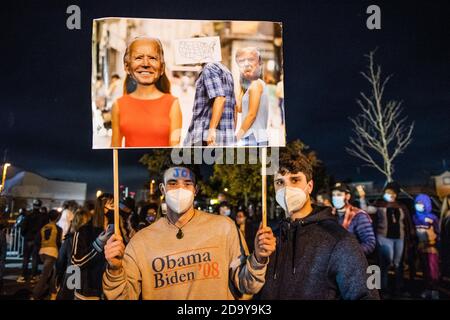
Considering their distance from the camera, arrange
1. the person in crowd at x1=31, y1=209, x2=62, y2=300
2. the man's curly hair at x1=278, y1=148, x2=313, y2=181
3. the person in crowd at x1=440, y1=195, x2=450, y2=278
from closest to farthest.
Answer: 1. the man's curly hair at x1=278, y1=148, x2=313, y2=181
2. the person in crowd at x1=440, y1=195, x2=450, y2=278
3. the person in crowd at x1=31, y1=209, x2=62, y2=300

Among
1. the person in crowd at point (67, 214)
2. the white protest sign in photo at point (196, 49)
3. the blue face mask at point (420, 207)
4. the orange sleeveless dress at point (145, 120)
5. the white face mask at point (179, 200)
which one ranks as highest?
the white protest sign in photo at point (196, 49)

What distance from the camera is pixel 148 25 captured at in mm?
3830

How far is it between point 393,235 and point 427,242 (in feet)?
2.04

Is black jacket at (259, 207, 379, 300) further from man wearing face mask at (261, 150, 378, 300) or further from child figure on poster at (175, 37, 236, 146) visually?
child figure on poster at (175, 37, 236, 146)

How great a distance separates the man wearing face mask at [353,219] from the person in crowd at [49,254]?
16.3 ft

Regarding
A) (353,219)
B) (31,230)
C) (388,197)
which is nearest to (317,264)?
(353,219)

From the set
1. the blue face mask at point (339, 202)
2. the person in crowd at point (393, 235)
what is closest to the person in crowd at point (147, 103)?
the blue face mask at point (339, 202)

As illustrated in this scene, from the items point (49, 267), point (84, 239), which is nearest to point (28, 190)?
point (49, 267)

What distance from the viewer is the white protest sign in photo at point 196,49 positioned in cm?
385

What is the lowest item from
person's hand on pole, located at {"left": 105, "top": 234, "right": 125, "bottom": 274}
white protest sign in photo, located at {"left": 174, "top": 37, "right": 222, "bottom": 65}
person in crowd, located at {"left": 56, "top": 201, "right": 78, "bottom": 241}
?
person in crowd, located at {"left": 56, "top": 201, "right": 78, "bottom": 241}

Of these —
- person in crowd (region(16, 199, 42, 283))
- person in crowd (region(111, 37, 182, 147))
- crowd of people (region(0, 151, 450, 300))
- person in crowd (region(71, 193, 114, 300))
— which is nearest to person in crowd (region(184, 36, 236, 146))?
person in crowd (region(111, 37, 182, 147))

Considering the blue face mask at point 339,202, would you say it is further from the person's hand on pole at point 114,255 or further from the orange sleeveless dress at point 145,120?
the person's hand on pole at point 114,255

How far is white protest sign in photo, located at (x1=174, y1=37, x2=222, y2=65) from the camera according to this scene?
385 cm
